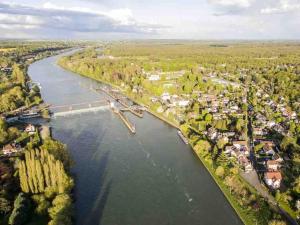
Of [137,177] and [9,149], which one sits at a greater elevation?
[9,149]

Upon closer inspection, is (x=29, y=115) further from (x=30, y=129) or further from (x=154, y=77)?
(x=154, y=77)

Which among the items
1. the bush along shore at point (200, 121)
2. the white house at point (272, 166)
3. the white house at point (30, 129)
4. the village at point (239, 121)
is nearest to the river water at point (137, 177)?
the bush along shore at point (200, 121)

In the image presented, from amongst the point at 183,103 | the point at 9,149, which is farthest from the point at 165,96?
the point at 9,149

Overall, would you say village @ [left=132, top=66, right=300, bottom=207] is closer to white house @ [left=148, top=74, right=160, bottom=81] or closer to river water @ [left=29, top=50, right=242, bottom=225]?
white house @ [left=148, top=74, right=160, bottom=81]

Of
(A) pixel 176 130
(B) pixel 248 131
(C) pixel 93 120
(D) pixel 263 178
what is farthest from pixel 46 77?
(D) pixel 263 178

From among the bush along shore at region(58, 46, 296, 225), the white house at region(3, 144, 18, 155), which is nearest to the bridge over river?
the bush along shore at region(58, 46, 296, 225)

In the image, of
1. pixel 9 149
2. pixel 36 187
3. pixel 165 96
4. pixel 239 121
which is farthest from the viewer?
pixel 165 96
